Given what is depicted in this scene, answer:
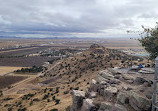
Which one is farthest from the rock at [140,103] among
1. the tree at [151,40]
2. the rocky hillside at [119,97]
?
the tree at [151,40]

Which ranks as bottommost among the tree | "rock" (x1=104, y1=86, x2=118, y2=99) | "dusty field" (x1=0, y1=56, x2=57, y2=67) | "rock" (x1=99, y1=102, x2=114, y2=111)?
"dusty field" (x1=0, y1=56, x2=57, y2=67)

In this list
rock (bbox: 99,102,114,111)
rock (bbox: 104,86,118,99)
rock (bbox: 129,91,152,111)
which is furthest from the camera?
rock (bbox: 104,86,118,99)

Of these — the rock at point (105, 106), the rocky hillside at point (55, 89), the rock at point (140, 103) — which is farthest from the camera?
the rocky hillside at point (55, 89)

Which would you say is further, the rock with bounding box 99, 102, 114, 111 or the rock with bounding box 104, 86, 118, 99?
the rock with bounding box 104, 86, 118, 99

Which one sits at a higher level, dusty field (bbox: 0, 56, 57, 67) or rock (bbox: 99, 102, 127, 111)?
rock (bbox: 99, 102, 127, 111)

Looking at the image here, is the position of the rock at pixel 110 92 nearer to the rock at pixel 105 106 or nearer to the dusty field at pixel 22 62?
the rock at pixel 105 106

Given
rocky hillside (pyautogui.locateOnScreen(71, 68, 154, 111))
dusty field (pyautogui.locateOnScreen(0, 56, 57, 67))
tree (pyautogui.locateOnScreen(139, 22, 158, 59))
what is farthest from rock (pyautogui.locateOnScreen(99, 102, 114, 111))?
dusty field (pyautogui.locateOnScreen(0, 56, 57, 67))

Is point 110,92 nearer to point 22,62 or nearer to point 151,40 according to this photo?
point 151,40

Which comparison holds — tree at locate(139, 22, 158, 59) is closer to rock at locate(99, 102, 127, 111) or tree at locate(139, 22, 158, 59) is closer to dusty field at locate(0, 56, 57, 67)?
rock at locate(99, 102, 127, 111)

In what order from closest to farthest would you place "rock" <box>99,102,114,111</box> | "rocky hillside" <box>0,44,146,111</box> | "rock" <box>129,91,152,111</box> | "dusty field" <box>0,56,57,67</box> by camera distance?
"rock" <box>129,91,152,111</box> → "rock" <box>99,102,114,111</box> → "rocky hillside" <box>0,44,146,111</box> → "dusty field" <box>0,56,57,67</box>

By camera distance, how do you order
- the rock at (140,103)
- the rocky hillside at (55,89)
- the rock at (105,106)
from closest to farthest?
the rock at (140,103), the rock at (105,106), the rocky hillside at (55,89)

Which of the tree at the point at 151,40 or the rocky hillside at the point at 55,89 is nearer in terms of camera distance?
the tree at the point at 151,40
